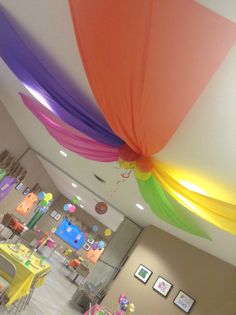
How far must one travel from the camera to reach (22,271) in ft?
13.5

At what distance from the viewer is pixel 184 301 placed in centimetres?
606

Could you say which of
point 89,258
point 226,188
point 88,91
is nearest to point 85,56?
point 88,91

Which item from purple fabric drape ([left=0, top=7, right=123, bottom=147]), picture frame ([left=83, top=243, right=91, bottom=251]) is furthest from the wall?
purple fabric drape ([left=0, top=7, right=123, bottom=147])

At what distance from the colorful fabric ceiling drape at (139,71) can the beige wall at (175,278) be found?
363 centimetres

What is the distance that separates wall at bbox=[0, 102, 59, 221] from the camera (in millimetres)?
7430

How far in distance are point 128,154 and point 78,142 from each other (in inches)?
36.0

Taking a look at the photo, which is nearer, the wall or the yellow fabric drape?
the yellow fabric drape

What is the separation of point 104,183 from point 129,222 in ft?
7.06

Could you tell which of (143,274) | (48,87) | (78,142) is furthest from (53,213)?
(48,87)

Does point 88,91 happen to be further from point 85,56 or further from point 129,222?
point 129,222

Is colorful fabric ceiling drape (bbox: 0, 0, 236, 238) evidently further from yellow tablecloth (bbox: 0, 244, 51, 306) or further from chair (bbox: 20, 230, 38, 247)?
chair (bbox: 20, 230, 38, 247)

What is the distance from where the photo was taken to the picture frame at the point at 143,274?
6.75 m

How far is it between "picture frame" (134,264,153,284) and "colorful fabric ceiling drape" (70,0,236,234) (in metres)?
4.74

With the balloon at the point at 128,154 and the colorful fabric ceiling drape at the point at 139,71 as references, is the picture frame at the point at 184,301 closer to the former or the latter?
the colorful fabric ceiling drape at the point at 139,71
